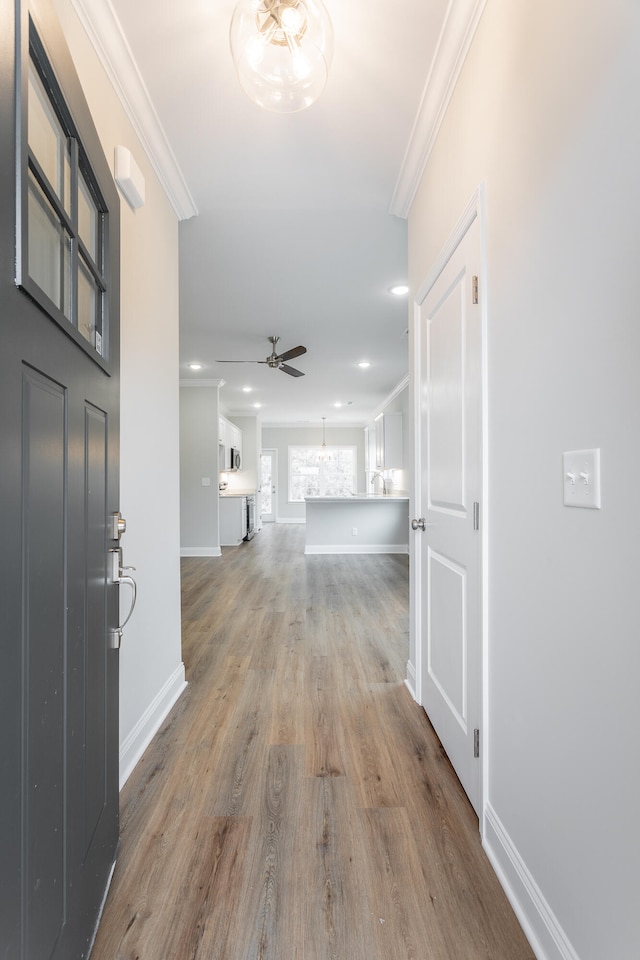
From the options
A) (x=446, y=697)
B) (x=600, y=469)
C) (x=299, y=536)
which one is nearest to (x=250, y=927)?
(x=446, y=697)

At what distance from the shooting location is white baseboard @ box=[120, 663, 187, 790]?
175 cm

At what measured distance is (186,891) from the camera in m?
1.27

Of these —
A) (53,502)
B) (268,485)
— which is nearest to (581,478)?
(53,502)

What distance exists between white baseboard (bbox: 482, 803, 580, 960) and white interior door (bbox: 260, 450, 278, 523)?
10597 mm

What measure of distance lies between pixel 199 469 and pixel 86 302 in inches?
229

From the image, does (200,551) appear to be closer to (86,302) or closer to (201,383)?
(201,383)

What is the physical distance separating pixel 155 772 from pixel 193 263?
3.04m

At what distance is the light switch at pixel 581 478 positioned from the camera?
0.88 meters

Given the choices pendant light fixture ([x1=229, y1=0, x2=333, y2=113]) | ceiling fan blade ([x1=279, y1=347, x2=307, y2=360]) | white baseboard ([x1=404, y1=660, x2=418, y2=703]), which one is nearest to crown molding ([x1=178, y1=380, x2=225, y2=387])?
ceiling fan blade ([x1=279, y1=347, x2=307, y2=360])

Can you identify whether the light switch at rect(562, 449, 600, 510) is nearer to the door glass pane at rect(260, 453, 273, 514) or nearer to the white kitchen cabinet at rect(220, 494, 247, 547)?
the white kitchen cabinet at rect(220, 494, 247, 547)

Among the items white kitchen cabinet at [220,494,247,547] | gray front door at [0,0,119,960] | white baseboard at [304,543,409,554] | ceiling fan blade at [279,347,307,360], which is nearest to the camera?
gray front door at [0,0,119,960]

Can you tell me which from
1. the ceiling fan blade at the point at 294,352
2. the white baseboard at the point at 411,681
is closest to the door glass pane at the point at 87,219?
the white baseboard at the point at 411,681

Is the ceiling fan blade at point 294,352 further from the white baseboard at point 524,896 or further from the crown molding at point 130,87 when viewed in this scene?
the white baseboard at point 524,896

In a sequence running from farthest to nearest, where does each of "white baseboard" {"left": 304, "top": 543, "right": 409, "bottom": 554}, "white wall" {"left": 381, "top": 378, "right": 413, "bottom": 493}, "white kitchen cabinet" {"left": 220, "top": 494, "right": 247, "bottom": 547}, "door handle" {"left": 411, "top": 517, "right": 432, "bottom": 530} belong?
"white kitchen cabinet" {"left": 220, "top": 494, "right": 247, "bottom": 547} < "white wall" {"left": 381, "top": 378, "right": 413, "bottom": 493} < "white baseboard" {"left": 304, "top": 543, "right": 409, "bottom": 554} < "door handle" {"left": 411, "top": 517, "right": 432, "bottom": 530}
